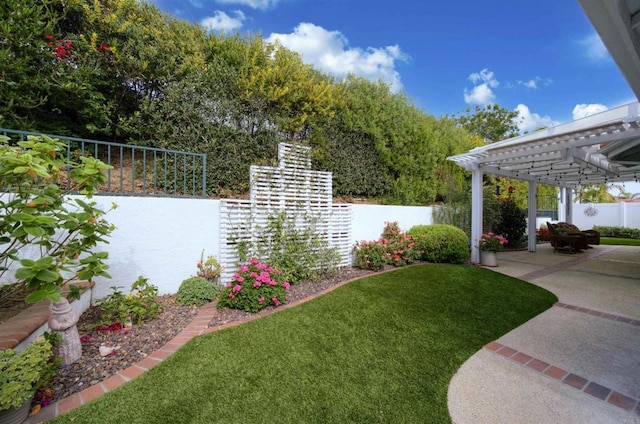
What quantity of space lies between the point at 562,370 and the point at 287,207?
4.98 meters

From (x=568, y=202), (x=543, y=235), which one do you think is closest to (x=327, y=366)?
(x=543, y=235)

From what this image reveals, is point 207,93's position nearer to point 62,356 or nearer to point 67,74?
point 67,74

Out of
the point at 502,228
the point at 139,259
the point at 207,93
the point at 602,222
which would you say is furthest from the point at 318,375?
the point at 602,222

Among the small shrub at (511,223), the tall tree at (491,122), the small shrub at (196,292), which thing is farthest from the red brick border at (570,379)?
the tall tree at (491,122)

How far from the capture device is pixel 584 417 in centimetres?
217

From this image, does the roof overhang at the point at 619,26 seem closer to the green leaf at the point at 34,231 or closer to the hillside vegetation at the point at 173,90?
the green leaf at the point at 34,231

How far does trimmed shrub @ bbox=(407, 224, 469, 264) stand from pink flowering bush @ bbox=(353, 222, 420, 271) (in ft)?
0.94

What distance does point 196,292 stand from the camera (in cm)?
441

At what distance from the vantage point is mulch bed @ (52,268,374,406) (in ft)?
8.17

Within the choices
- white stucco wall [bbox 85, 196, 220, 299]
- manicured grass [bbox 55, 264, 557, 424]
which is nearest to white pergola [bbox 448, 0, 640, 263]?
manicured grass [bbox 55, 264, 557, 424]

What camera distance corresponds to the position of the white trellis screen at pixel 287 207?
204 inches

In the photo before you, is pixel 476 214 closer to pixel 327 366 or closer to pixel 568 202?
pixel 327 366

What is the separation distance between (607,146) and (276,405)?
1041 centimetres

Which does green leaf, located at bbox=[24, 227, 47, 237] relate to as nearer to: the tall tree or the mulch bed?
the mulch bed
